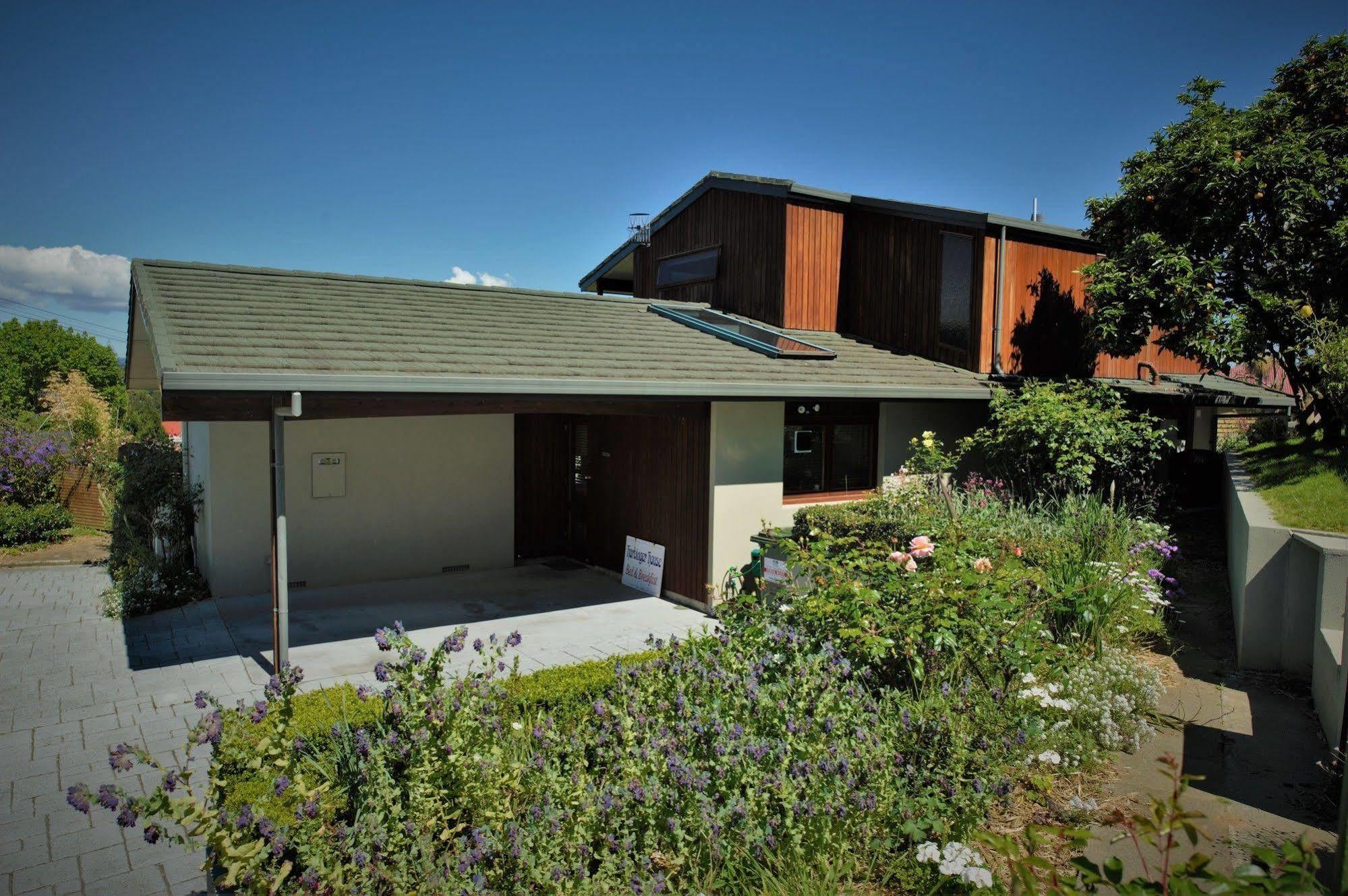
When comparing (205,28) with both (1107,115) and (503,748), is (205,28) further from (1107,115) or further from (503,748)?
(1107,115)

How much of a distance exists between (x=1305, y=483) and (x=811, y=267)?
7.46m

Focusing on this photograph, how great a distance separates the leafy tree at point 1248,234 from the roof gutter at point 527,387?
2.57 m

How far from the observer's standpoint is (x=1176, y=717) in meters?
5.21

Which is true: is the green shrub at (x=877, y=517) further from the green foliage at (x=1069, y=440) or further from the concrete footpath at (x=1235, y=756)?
the concrete footpath at (x=1235, y=756)

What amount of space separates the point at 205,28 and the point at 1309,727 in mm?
15917

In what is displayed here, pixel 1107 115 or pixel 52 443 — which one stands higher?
pixel 1107 115

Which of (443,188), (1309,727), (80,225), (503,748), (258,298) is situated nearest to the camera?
(503,748)

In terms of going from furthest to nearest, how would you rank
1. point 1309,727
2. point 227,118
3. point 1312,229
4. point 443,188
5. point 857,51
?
1. point 443,188
2. point 227,118
3. point 857,51
4. point 1312,229
5. point 1309,727

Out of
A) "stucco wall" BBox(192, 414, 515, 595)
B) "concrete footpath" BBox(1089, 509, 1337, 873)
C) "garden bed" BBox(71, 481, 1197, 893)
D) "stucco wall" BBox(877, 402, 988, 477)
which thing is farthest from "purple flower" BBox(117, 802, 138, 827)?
"stucco wall" BBox(877, 402, 988, 477)

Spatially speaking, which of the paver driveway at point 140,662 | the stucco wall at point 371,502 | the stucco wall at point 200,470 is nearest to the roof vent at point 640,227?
the stucco wall at point 371,502

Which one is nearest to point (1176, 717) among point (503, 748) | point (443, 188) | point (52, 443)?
point (503, 748)

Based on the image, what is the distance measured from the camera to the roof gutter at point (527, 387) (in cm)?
590

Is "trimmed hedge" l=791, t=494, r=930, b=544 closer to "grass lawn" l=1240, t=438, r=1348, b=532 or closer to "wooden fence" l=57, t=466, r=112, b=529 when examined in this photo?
"grass lawn" l=1240, t=438, r=1348, b=532

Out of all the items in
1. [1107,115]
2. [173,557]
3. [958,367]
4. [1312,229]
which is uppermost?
[1107,115]
